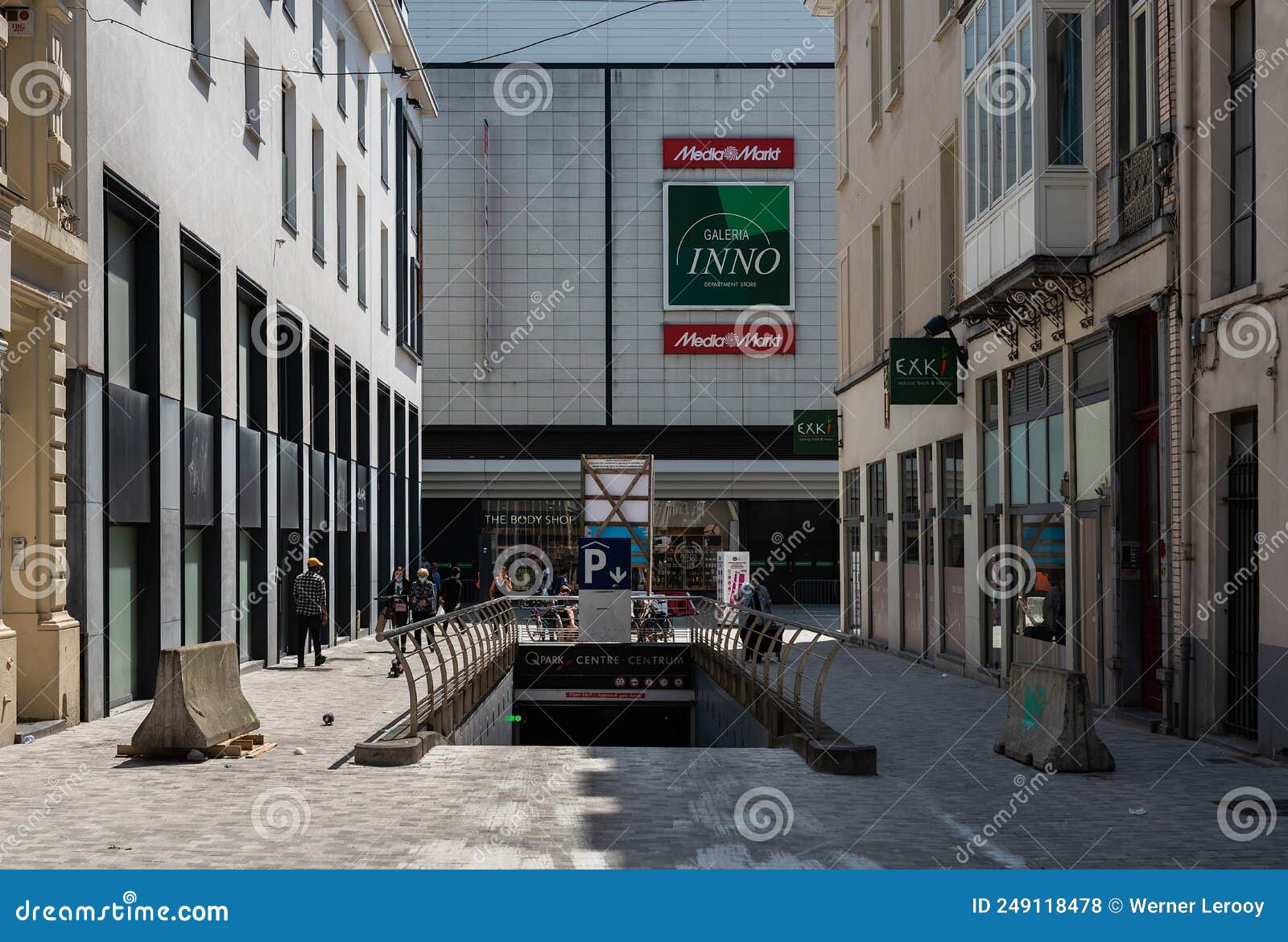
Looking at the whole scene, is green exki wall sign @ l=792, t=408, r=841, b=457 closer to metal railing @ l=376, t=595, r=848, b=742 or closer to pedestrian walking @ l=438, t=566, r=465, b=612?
metal railing @ l=376, t=595, r=848, b=742

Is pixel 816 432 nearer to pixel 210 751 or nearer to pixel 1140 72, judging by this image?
pixel 1140 72

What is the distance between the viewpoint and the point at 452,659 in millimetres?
15406

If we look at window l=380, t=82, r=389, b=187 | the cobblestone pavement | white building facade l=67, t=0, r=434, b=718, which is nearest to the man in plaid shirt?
white building facade l=67, t=0, r=434, b=718

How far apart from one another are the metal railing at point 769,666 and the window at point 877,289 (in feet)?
23.5

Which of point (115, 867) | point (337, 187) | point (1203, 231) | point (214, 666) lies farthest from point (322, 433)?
point (115, 867)

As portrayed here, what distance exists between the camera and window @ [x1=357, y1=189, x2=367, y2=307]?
3319cm

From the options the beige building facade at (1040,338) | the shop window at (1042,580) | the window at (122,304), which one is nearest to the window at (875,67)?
the beige building facade at (1040,338)

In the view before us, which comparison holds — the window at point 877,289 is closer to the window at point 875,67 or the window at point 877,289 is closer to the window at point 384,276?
the window at point 875,67

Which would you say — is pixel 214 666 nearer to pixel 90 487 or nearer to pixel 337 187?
pixel 90 487

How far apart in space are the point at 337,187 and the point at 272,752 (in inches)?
799

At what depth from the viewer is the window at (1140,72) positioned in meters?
14.5

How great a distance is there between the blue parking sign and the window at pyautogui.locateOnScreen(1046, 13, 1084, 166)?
359 inches

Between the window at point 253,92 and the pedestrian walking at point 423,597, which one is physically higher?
Result: the window at point 253,92

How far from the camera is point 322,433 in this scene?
28094mm
